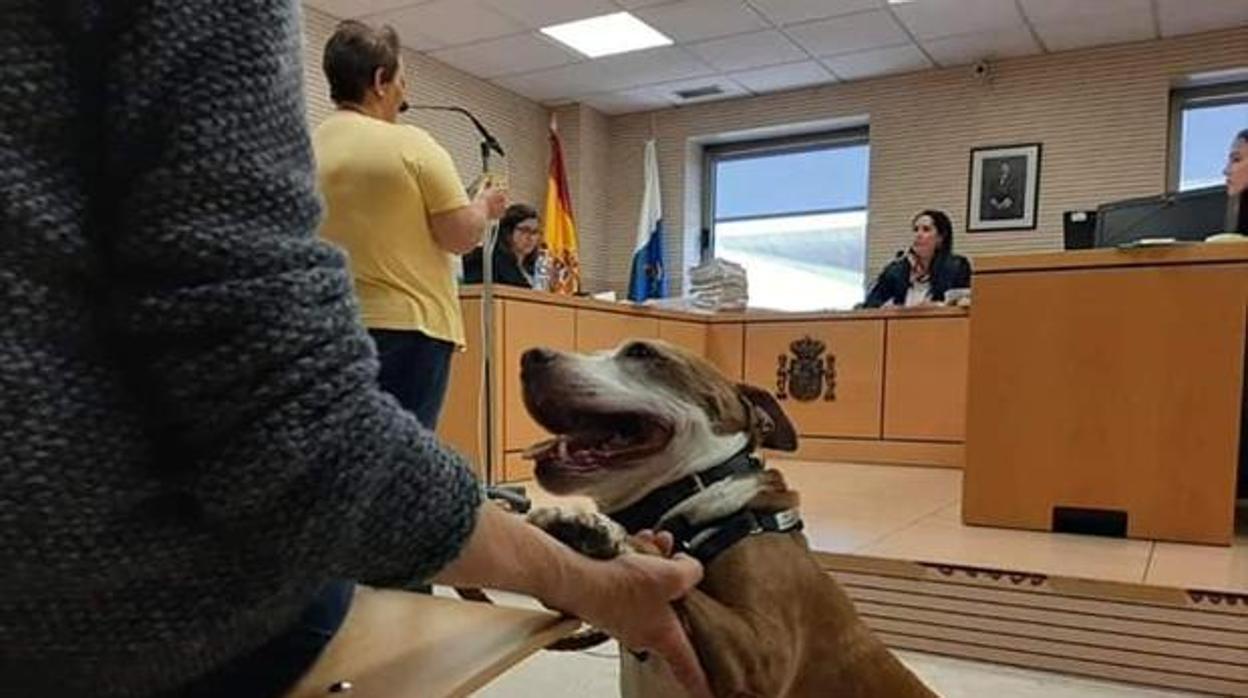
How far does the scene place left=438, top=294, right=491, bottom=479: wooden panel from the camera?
392 cm

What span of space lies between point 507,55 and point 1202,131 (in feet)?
15.5

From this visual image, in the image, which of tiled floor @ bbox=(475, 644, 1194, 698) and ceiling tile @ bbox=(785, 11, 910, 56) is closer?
tiled floor @ bbox=(475, 644, 1194, 698)

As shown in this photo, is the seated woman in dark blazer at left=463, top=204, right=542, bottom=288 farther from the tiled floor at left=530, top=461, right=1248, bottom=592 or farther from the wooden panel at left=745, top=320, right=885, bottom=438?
the tiled floor at left=530, top=461, right=1248, bottom=592

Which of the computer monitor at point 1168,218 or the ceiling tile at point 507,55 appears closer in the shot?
the computer monitor at point 1168,218

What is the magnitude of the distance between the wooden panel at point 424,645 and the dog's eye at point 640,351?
1.78 ft

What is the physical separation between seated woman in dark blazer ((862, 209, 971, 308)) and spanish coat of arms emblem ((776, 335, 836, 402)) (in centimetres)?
63

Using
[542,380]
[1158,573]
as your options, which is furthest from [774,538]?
[1158,573]

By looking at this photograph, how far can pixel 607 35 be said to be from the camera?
6.14 metres

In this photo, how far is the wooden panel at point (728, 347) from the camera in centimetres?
549

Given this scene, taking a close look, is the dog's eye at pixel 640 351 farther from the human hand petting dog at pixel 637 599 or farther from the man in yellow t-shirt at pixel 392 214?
the man in yellow t-shirt at pixel 392 214

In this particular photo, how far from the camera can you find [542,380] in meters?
1.34

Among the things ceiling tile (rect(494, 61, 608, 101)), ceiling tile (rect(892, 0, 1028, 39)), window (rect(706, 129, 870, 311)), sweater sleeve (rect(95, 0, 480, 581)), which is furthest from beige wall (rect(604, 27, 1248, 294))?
sweater sleeve (rect(95, 0, 480, 581))

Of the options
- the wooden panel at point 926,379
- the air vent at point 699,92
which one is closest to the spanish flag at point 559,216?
the air vent at point 699,92

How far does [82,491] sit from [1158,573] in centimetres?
240
